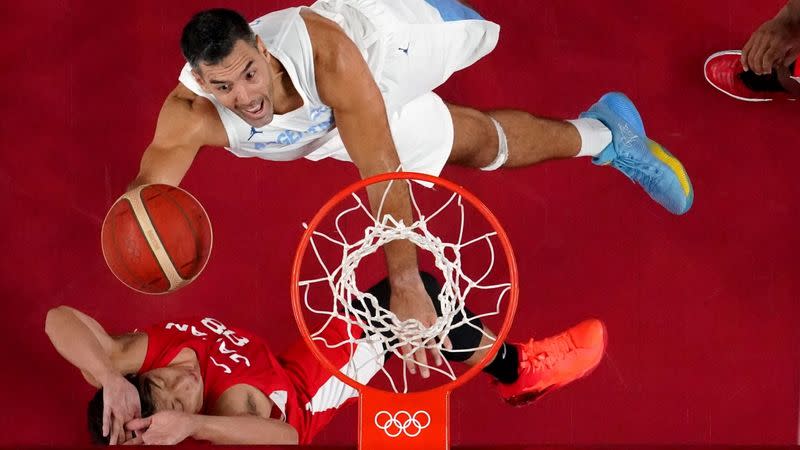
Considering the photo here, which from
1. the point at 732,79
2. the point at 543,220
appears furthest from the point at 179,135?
the point at 732,79

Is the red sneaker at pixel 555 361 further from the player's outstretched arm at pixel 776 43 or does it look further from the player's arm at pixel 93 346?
the player's arm at pixel 93 346

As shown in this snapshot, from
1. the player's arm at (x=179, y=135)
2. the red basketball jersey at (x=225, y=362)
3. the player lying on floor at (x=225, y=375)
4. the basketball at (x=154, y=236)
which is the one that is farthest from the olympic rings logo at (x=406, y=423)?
the player's arm at (x=179, y=135)

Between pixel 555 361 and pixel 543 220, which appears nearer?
pixel 555 361

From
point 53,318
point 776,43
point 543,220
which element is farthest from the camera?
point 543,220

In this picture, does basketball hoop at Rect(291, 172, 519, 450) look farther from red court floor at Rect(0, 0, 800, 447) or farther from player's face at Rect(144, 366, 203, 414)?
player's face at Rect(144, 366, 203, 414)

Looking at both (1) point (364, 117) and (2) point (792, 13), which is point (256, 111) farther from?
(2) point (792, 13)

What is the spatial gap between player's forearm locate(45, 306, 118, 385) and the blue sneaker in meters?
1.50

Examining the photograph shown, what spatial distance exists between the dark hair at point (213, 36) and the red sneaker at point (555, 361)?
3.71ft

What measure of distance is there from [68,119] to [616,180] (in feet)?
5.43

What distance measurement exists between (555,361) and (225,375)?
0.90 meters

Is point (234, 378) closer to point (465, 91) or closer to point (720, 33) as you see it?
point (465, 91)

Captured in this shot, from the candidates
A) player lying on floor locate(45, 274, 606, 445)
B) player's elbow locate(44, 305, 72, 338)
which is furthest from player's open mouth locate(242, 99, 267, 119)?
Result: player's elbow locate(44, 305, 72, 338)

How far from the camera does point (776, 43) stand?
110 inches

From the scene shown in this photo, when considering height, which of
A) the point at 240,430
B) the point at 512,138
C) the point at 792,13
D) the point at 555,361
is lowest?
the point at 555,361
